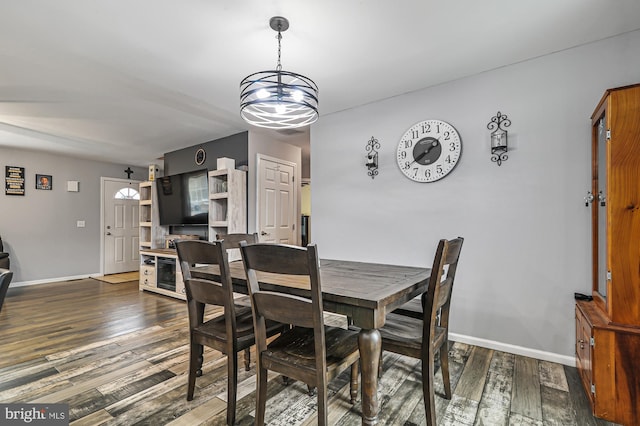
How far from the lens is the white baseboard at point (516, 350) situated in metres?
2.34

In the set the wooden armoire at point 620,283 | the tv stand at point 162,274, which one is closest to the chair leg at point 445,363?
the wooden armoire at point 620,283

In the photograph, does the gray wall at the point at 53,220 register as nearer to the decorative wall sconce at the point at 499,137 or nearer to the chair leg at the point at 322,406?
the chair leg at the point at 322,406

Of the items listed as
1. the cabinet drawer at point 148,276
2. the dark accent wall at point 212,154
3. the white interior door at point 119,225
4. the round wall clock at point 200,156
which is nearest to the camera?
the dark accent wall at point 212,154

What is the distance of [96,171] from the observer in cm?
619

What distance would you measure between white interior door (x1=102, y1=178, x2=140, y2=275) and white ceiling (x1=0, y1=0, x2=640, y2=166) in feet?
10.1

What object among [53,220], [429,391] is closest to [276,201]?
[429,391]

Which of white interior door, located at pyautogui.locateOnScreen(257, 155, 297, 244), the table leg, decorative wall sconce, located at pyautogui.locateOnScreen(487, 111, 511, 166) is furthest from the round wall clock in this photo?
the table leg

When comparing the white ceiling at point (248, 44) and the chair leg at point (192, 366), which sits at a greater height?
the white ceiling at point (248, 44)

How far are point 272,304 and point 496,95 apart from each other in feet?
8.49

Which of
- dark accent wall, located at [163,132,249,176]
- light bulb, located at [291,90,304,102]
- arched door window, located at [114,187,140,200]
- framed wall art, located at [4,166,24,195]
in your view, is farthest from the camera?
arched door window, located at [114,187,140,200]

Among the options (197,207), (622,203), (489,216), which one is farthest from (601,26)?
(197,207)

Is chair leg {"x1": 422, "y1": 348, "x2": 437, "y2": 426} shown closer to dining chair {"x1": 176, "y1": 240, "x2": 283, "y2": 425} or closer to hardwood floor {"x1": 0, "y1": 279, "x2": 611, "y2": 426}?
hardwood floor {"x1": 0, "y1": 279, "x2": 611, "y2": 426}

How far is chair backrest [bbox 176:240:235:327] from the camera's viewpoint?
5.30 feet

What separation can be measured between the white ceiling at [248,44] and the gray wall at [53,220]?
243 centimetres
